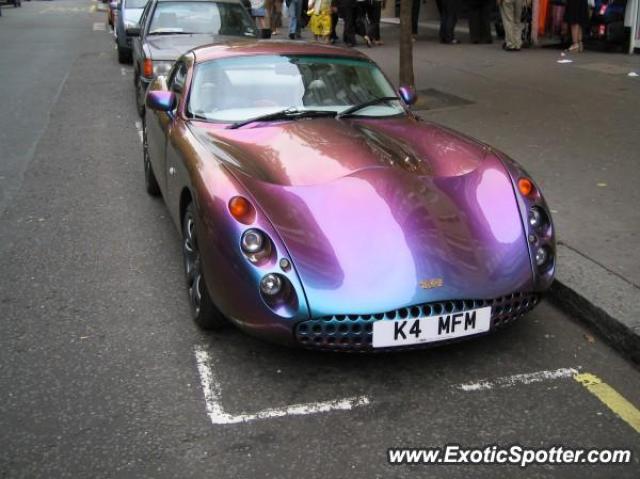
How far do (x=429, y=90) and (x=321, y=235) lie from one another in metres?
8.66

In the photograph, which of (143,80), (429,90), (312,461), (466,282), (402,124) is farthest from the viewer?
(429,90)

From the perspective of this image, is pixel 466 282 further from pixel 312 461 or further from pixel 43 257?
pixel 43 257

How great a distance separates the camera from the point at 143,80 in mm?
9727

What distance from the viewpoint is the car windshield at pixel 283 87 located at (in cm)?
509

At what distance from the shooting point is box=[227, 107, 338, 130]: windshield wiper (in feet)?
15.8

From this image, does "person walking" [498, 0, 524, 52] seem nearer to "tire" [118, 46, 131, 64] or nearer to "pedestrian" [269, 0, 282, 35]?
"pedestrian" [269, 0, 282, 35]

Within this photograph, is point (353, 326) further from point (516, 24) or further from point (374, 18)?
point (374, 18)

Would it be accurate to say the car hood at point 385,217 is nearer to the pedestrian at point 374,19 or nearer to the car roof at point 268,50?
the car roof at point 268,50

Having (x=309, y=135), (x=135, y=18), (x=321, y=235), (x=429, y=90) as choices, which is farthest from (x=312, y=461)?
(x=135, y=18)

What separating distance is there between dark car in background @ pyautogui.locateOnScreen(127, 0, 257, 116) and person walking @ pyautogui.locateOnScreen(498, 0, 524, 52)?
6.59 m

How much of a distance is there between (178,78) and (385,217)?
2.80m

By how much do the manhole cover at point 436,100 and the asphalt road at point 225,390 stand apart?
597 cm

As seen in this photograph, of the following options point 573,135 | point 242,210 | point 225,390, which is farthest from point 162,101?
point 573,135

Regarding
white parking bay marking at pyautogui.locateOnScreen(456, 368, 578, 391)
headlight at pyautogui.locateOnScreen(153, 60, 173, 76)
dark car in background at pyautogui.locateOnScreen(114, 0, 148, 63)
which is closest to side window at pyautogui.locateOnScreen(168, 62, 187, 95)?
white parking bay marking at pyautogui.locateOnScreen(456, 368, 578, 391)
